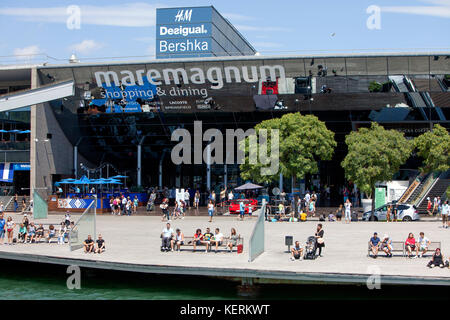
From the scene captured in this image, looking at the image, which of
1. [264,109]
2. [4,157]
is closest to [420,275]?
[264,109]

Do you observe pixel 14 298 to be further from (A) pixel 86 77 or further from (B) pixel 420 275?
(A) pixel 86 77

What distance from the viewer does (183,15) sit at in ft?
376

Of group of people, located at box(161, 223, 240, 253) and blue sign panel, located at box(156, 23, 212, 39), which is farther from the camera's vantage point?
blue sign panel, located at box(156, 23, 212, 39)

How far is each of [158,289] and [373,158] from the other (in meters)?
22.2

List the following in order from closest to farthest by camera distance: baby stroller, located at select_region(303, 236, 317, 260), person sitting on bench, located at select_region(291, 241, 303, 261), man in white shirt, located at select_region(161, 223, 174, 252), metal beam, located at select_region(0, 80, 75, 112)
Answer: person sitting on bench, located at select_region(291, 241, 303, 261) → baby stroller, located at select_region(303, 236, 317, 260) → man in white shirt, located at select_region(161, 223, 174, 252) → metal beam, located at select_region(0, 80, 75, 112)

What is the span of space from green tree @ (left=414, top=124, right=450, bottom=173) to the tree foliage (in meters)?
2.41

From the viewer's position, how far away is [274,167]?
44406 mm

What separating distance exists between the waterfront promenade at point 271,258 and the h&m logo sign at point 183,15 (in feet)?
276

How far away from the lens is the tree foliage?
41.3 m

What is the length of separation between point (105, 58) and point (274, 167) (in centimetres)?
1912

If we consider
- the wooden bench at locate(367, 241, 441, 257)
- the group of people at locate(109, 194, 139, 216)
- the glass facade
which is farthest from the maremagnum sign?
the wooden bench at locate(367, 241, 441, 257)

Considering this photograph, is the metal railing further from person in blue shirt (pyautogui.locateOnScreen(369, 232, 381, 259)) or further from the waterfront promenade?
person in blue shirt (pyautogui.locateOnScreen(369, 232, 381, 259))
